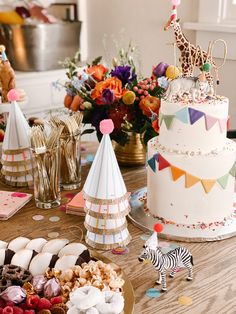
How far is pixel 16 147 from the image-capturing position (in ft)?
4.75

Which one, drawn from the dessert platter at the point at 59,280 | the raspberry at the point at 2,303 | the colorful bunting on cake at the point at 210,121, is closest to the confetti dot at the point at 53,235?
the dessert platter at the point at 59,280

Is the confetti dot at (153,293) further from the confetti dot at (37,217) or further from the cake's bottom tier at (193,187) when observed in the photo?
the confetti dot at (37,217)

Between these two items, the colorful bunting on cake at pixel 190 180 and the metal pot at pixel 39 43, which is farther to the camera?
the metal pot at pixel 39 43

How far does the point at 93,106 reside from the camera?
1.59 metres

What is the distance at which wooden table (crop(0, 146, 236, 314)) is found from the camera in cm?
92

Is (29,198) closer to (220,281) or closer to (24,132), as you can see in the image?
(24,132)

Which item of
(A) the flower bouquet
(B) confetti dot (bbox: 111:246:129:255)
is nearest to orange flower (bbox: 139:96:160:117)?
(A) the flower bouquet

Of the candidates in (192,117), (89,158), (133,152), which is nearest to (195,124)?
(192,117)

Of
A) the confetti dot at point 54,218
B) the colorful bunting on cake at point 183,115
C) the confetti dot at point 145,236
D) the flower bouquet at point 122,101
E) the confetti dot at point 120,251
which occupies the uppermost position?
the colorful bunting on cake at point 183,115

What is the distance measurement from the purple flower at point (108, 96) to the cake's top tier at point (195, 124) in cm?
34

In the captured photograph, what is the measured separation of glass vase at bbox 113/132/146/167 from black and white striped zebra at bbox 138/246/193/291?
0.69m

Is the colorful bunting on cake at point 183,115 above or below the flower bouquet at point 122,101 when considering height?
above

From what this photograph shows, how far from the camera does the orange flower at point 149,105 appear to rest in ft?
4.83

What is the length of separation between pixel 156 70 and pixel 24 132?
0.48 m
